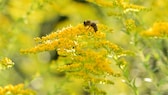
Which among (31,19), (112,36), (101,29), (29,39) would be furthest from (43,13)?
(101,29)

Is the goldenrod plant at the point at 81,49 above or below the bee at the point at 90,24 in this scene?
below

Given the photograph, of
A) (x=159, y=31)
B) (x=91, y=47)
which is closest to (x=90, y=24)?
(x=91, y=47)

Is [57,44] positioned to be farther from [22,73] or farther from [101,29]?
[22,73]

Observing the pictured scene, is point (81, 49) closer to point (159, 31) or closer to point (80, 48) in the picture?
point (80, 48)

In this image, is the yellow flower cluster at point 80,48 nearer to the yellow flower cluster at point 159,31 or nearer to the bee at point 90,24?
the bee at point 90,24

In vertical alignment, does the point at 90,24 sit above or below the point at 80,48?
above

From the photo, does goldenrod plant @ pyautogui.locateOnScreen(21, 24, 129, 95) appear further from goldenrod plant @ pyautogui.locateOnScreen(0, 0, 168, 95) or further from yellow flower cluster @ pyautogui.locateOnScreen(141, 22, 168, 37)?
yellow flower cluster @ pyautogui.locateOnScreen(141, 22, 168, 37)

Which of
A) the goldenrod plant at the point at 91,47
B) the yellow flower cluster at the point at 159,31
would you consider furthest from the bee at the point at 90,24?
the yellow flower cluster at the point at 159,31
